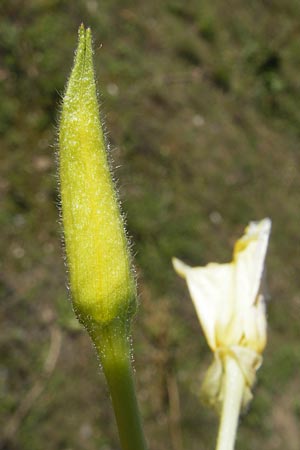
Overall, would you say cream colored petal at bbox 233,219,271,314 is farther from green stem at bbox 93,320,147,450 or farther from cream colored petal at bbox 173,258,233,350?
green stem at bbox 93,320,147,450

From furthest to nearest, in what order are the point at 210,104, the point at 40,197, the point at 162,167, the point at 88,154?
the point at 210,104 < the point at 162,167 < the point at 40,197 < the point at 88,154

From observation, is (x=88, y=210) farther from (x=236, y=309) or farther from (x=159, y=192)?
(x=159, y=192)

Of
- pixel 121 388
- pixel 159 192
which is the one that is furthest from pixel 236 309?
pixel 159 192

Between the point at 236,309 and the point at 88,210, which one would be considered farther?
the point at 236,309

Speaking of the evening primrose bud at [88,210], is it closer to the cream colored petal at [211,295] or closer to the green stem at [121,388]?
the green stem at [121,388]

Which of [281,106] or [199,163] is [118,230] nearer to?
[199,163]

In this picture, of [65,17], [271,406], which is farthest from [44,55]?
[271,406]

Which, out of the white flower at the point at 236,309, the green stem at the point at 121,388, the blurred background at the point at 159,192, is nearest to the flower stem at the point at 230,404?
the white flower at the point at 236,309
